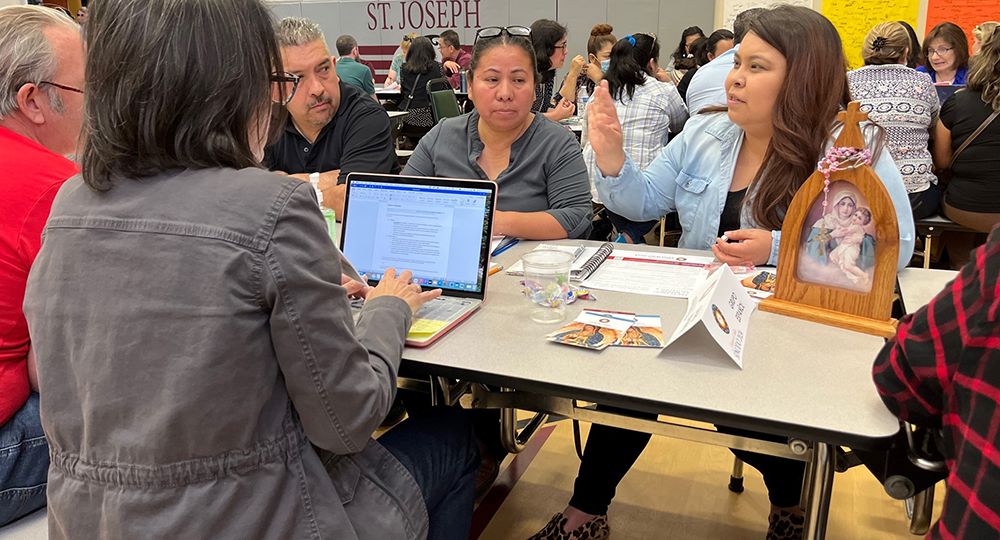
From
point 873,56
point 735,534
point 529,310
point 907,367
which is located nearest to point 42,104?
point 529,310

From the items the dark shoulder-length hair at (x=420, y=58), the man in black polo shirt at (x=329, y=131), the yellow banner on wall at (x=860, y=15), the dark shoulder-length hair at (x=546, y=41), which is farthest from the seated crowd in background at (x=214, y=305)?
the yellow banner on wall at (x=860, y=15)

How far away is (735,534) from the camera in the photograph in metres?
2.05

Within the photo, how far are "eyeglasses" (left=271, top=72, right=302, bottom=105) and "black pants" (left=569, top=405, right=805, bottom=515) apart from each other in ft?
3.77

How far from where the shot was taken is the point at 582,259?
188 cm

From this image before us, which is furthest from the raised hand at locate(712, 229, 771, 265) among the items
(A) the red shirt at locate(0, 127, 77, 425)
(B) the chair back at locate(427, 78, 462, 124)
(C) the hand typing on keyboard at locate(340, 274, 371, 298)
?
(B) the chair back at locate(427, 78, 462, 124)

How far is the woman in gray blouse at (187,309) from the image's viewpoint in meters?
0.91

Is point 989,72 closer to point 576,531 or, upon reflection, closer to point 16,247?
point 576,531

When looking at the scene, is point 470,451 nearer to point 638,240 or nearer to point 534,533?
point 534,533

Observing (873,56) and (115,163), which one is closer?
(115,163)

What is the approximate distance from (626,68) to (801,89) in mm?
2155

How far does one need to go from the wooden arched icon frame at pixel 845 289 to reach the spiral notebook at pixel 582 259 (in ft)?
1.45

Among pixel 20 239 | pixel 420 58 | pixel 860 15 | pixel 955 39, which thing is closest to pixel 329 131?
pixel 20 239

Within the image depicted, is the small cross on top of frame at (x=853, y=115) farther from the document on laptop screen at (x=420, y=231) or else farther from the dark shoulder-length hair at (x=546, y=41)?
the dark shoulder-length hair at (x=546, y=41)

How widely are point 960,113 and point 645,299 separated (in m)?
2.84
